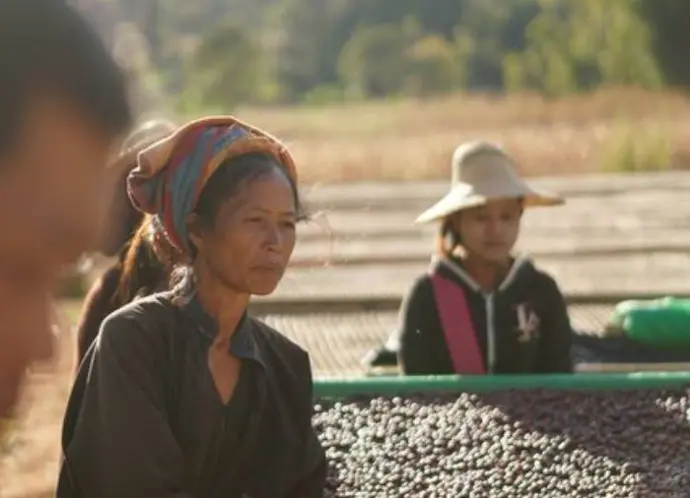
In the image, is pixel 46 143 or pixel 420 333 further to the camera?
pixel 420 333

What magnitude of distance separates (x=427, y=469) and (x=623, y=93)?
28301mm

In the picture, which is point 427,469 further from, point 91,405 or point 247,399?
point 91,405

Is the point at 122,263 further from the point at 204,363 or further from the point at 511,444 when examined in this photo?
the point at 511,444

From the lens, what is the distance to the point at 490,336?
383cm

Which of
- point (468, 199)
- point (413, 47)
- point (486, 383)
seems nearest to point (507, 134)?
point (468, 199)

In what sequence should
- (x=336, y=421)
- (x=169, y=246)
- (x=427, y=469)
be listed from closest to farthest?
(x=169, y=246) < (x=427, y=469) < (x=336, y=421)

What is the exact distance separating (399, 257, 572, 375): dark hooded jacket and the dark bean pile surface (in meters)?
0.45

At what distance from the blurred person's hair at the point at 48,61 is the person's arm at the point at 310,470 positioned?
1670mm

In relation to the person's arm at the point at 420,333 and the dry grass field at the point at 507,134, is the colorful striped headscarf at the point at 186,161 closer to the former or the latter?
the dry grass field at the point at 507,134

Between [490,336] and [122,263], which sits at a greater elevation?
[122,263]

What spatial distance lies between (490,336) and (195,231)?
4.66 ft

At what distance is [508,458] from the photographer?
2.96 meters

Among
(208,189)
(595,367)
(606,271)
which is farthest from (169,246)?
(606,271)

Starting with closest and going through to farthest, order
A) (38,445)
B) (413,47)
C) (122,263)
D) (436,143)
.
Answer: (122,263) < (38,445) < (436,143) < (413,47)
